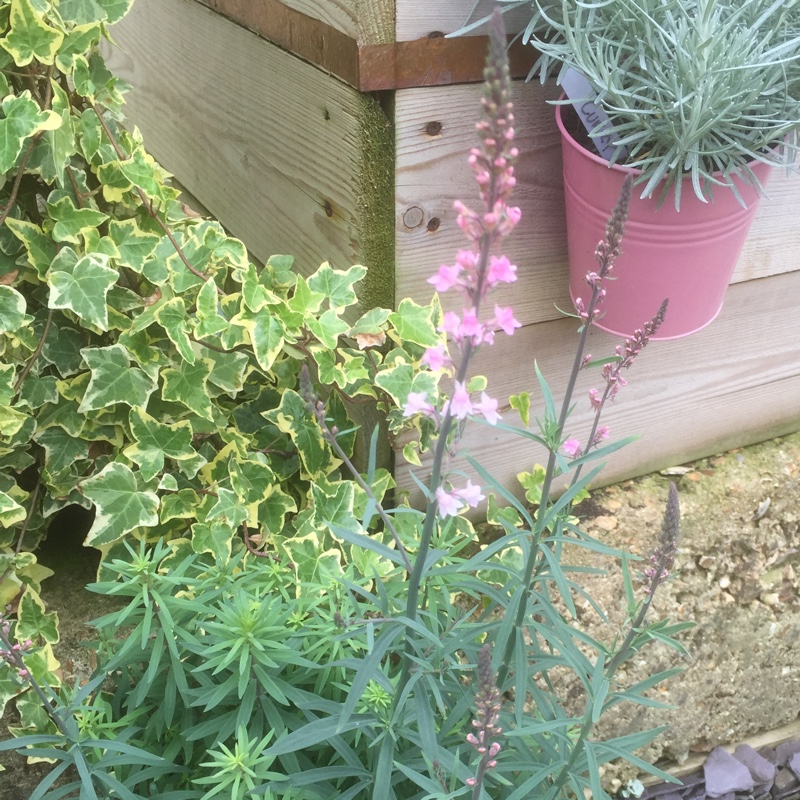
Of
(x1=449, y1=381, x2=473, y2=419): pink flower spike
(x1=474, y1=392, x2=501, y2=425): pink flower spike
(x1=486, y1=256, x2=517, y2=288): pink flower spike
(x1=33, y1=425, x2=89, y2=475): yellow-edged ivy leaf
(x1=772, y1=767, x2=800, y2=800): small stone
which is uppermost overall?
(x1=486, y1=256, x2=517, y2=288): pink flower spike

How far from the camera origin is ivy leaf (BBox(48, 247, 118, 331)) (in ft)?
4.13

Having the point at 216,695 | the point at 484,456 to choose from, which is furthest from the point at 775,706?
the point at 216,695

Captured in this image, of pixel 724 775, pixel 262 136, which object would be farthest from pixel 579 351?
pixel 724 775

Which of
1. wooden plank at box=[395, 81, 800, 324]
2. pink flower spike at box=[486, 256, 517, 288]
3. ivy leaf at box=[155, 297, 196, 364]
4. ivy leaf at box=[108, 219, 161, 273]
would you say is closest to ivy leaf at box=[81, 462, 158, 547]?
ivy leaf at box=[155, 297, 196, 364]

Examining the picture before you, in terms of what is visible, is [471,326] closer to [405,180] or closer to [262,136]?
[405,180]

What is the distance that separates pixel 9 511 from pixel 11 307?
1.14 ft

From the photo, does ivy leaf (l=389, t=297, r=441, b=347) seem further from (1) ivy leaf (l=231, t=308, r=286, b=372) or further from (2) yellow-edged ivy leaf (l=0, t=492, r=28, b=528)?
(2) yellow-edged ivy leaf (l=0, t=492, r=28, b=528)

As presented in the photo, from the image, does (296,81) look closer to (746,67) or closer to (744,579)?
(746,67)

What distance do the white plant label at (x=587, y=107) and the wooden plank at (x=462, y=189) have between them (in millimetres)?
152

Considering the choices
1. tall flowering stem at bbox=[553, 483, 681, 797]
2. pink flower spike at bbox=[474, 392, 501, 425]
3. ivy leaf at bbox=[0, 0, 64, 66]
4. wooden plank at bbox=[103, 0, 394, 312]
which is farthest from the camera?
wooden plank at bbox=[103, 0, 394, 312]

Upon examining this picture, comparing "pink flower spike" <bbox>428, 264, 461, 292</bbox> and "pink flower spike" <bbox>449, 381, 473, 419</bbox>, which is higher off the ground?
"pink flower spike" <bbox>428, 264, 461, 292</bbox>

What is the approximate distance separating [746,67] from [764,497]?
1205mm

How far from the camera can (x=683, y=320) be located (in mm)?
1287

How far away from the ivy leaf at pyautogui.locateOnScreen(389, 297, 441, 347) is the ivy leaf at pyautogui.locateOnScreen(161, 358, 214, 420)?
37 cm
